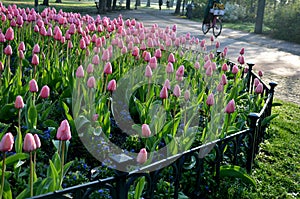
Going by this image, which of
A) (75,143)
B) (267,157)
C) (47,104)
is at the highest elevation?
(47,104)

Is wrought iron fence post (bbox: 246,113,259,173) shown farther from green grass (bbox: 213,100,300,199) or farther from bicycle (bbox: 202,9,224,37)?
bicycle (bbox: 202,9,224,37)

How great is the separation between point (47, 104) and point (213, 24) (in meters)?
15.2

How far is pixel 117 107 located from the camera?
181 inches

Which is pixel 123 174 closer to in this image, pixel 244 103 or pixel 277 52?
pixel 244 103

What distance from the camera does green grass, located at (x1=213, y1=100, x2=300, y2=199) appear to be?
3.68m

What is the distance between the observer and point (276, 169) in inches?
176

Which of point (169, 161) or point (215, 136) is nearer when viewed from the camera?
point (169, 161)

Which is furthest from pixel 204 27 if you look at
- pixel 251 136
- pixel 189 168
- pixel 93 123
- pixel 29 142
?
pixel 29 142

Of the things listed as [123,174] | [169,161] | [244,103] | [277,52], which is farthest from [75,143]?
[277,52]

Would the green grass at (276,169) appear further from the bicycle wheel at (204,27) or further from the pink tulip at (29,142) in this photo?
the bicycle wheel at (204,27)

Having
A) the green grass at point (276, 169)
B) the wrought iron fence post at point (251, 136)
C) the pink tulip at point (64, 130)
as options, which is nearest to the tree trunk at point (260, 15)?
the green grass at point (276, 169)

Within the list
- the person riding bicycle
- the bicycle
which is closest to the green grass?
the bicycle

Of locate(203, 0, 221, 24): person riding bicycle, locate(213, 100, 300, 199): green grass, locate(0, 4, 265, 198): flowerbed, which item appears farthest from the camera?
locate(203, 0, 221, 24): person riding bicycle

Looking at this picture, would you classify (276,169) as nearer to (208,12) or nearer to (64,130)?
(64,130)
